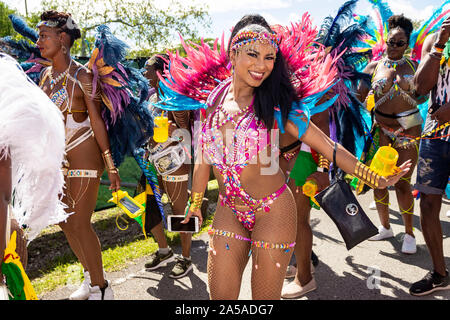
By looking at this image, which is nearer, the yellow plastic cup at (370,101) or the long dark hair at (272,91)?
the long dark hair at (272,91)

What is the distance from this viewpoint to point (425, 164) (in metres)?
3.62

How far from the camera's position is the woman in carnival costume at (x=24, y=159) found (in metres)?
1.67

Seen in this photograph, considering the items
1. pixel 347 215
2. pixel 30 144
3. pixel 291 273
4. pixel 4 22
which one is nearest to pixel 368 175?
pixel 347 215

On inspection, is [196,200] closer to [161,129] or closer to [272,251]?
[272,251]

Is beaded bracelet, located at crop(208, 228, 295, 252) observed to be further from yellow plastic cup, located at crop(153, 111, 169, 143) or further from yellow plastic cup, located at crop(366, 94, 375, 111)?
yellow plastic cup, located at crop(366, 94, 375, 111)

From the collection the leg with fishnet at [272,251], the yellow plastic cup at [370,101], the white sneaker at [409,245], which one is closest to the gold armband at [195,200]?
the leg with fishnet at [272,251]

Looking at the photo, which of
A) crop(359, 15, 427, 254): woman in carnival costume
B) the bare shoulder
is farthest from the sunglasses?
the bare shoulder

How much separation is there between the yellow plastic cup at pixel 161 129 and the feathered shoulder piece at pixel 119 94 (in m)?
0.13

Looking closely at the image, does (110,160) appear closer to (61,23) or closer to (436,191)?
(61,23)

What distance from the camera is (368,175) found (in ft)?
7.52

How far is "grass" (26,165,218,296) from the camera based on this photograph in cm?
417

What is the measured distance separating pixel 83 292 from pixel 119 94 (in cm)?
186

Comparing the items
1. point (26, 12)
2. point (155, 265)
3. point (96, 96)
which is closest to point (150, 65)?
point (96, 96)

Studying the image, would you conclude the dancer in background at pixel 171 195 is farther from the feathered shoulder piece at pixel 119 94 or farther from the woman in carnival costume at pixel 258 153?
the woman in carnival costume at pixel 258 153
